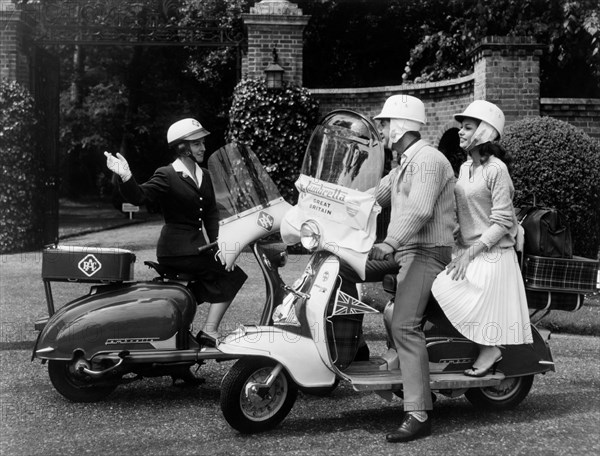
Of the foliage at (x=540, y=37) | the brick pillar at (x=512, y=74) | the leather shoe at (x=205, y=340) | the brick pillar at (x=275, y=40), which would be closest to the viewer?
the leather shoe at (x=205, y=340)

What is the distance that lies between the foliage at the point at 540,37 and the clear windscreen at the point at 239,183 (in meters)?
10.4

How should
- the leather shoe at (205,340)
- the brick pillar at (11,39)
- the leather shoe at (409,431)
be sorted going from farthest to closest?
1. the brick pillar at (11,39)
2. the leather shoe at (205,340)
3. the leather shoe at (409,431)

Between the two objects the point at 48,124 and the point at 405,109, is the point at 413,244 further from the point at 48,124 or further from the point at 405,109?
the point at 48,124

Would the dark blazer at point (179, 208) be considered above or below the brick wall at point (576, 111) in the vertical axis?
below

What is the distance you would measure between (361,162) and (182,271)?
5.37ft

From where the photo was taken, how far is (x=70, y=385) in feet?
16.7

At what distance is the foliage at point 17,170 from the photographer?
1418cm

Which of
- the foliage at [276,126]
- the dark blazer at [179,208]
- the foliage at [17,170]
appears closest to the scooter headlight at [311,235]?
the dark blazer at [179,208]

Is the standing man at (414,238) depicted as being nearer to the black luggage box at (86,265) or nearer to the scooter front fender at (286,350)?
the scooter front fender at (286,350)

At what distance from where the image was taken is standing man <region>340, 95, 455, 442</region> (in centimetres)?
447

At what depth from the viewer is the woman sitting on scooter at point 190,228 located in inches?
212

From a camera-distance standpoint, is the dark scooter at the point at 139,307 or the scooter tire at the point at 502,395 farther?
the scooter tire at the point at 502,395

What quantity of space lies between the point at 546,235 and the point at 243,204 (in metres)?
1.87

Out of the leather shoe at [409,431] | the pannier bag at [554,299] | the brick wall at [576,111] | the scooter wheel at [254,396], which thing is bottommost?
the leather shoe at [409,431]
